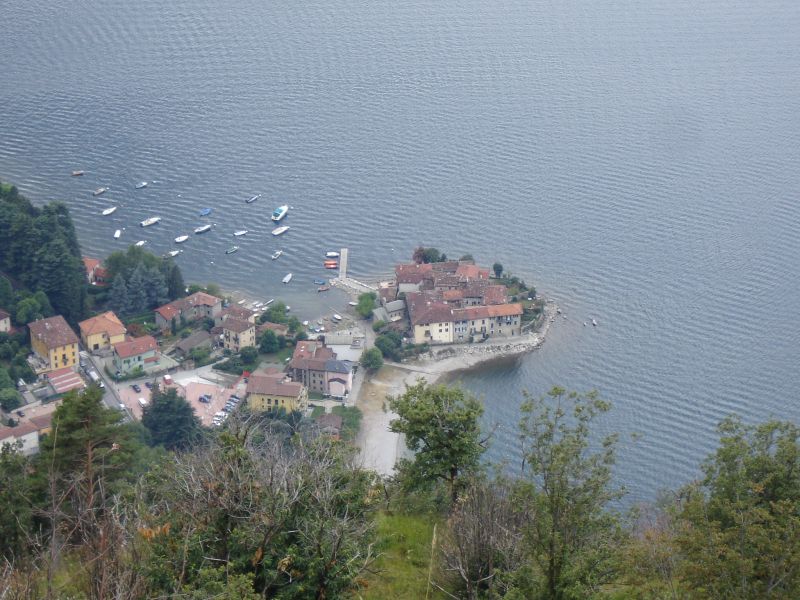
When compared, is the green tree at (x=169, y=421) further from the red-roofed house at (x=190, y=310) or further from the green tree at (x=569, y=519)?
the green tree at (x=569, y=519)

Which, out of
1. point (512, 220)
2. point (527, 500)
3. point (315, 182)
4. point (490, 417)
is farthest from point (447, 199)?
point (527, 500)

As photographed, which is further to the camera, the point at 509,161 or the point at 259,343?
the point at 509,161

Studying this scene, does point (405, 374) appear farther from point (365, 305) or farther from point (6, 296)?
point (6, 296)

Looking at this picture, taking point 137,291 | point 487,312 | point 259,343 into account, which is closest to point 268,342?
point 259,343

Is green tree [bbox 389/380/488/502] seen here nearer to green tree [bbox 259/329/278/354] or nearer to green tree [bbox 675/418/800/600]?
green tree [bbox 675/418/800/600]

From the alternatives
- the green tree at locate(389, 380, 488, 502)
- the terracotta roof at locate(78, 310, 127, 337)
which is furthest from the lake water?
the green tree at locate(389, 380, 488, 502)

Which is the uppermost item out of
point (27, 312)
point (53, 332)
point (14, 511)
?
point (14, 511)
